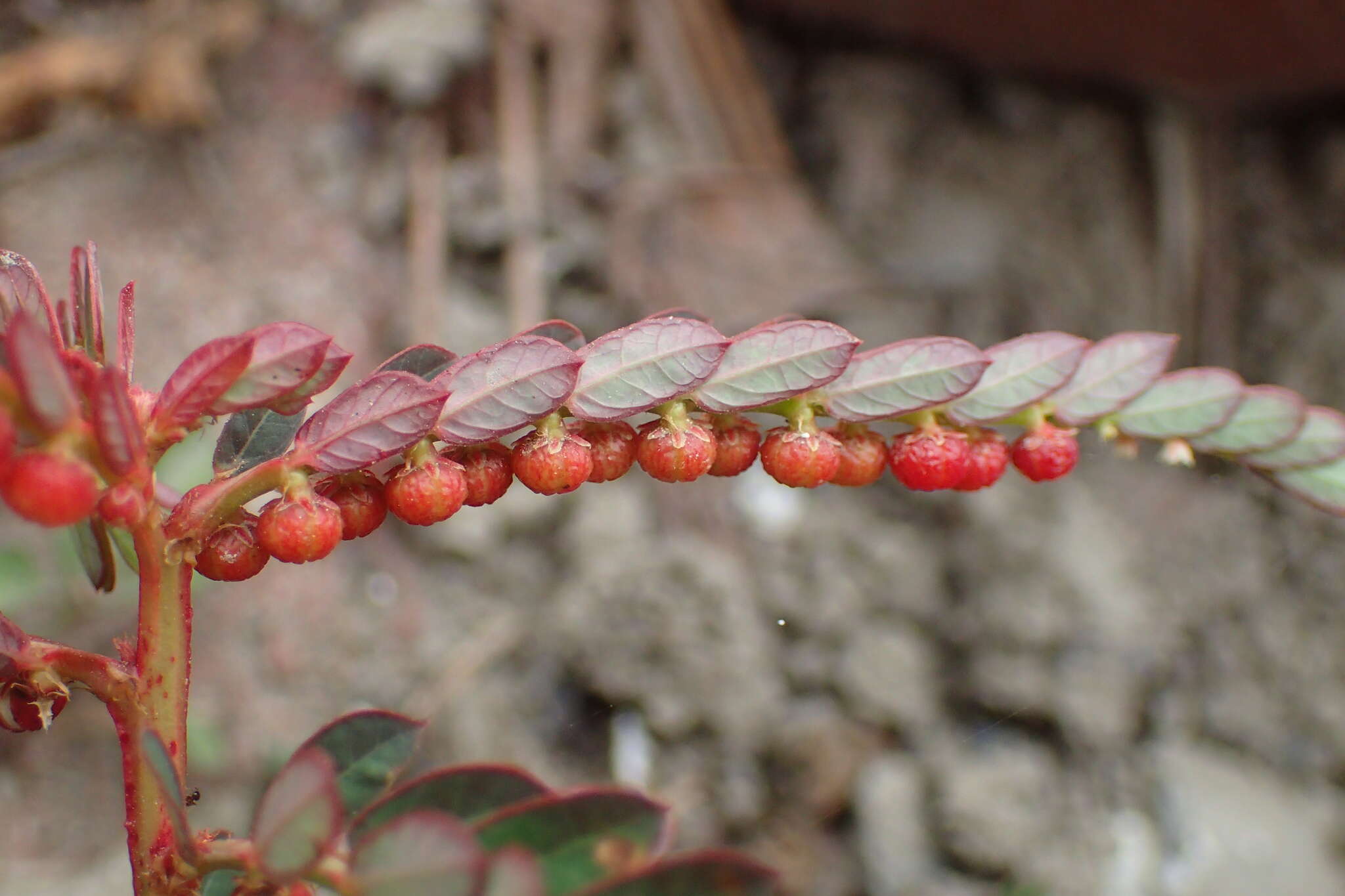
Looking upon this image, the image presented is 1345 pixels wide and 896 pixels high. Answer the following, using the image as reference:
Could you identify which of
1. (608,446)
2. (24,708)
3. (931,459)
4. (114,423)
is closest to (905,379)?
(931,459)

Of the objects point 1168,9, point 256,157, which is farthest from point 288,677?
point 1168,9

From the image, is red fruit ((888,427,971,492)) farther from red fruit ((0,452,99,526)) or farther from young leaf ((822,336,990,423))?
red fruit ((0,452,99,526))

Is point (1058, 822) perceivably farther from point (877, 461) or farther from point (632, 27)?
point (632, 27)

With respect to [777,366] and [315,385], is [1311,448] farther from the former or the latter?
[315,385]

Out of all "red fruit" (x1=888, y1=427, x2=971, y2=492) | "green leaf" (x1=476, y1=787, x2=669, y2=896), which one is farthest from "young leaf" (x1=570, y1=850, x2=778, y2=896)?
"red fruit" (x1=888, y1=427, x2=971, y2=492)

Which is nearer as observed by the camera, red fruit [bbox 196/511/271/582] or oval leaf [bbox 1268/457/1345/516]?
red fruit [bbox 196/511/271/582]

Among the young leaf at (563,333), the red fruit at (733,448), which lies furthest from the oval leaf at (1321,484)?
the young leaf at (563,333)

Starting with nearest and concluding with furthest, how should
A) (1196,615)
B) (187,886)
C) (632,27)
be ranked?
(187,886), (1196,615), (632,27)
